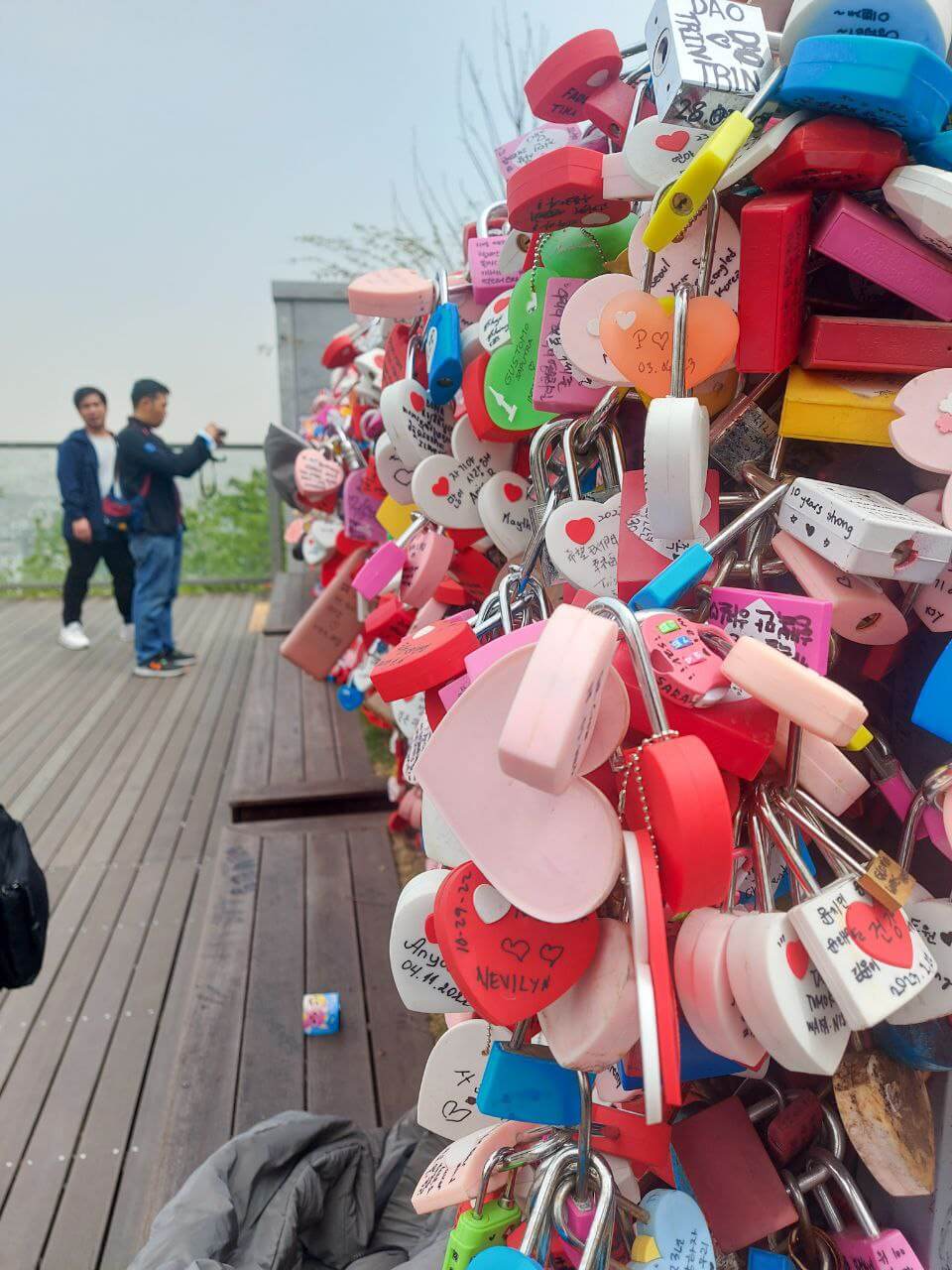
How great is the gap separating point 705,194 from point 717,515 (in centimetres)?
20

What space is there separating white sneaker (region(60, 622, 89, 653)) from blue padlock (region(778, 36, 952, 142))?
6.05 metres

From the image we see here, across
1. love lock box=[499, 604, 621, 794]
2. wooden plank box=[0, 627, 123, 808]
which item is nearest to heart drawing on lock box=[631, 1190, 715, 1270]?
love lock box=[499, 604, 621, 794]

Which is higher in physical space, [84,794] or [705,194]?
[705,194]

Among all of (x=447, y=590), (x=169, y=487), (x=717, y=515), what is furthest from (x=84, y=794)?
(x=717, y=515)

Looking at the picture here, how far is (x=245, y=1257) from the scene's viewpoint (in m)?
1.07

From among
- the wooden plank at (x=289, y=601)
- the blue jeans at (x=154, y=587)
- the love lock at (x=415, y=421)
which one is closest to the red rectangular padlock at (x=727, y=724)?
the love lock at (x=415, y=421)

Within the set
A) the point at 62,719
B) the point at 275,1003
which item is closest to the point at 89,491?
the point at 62,719

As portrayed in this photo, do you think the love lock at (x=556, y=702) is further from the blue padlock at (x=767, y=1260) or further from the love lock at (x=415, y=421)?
the love lock at (x=415, y=421)

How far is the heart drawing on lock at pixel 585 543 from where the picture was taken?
2.22 ft

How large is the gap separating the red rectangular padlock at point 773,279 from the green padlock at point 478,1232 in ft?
1.88

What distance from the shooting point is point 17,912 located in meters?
1.32

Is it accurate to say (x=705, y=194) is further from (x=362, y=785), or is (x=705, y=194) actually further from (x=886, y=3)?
(x=362, y=785)

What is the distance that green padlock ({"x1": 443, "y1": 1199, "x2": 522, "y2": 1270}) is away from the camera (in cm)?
56

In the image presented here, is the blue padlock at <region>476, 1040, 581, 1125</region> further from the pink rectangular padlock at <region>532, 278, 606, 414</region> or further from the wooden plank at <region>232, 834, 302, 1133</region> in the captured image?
the wooden plank at <region>232, 834, 302, 1133</region>
